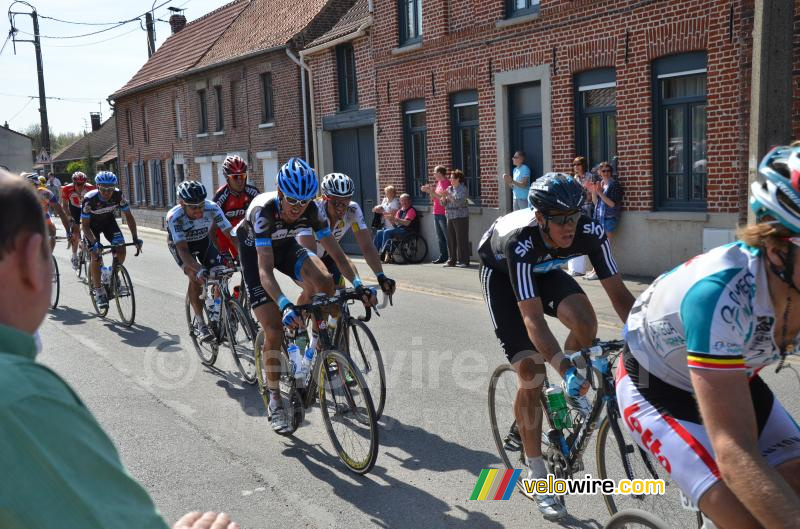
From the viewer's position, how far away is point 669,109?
1380 centimetres

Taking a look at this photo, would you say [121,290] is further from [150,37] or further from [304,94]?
[150,37]

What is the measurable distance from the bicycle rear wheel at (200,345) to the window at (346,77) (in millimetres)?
14011

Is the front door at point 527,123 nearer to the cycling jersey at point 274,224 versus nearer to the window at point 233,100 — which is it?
the cycling jersey at point 274,224

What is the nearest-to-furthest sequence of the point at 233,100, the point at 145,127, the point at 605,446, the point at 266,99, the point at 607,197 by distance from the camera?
the point at 605,446
the point at 607,197
the point at 266,99
the point at 233,100
the point at 145,127

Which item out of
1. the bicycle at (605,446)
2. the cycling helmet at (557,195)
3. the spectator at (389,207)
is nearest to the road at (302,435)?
the bicycle at (605,446)

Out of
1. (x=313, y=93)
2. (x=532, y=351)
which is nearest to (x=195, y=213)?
(x=532, y=351)

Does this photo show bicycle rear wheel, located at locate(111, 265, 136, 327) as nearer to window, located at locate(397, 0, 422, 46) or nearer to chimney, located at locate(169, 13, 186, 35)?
window, located at locate(397, 0, 422, 46)

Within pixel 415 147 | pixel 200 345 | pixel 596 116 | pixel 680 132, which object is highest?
pixel 596 116

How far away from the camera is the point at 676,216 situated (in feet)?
44.2

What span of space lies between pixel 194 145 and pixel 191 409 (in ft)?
91.3

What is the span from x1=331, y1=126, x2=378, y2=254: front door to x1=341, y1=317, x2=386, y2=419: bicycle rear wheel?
14.6 metres

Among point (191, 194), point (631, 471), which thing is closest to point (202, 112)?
point (191, 194)

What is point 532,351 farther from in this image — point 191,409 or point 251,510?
point 191,409

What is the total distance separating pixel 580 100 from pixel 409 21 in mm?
6124
